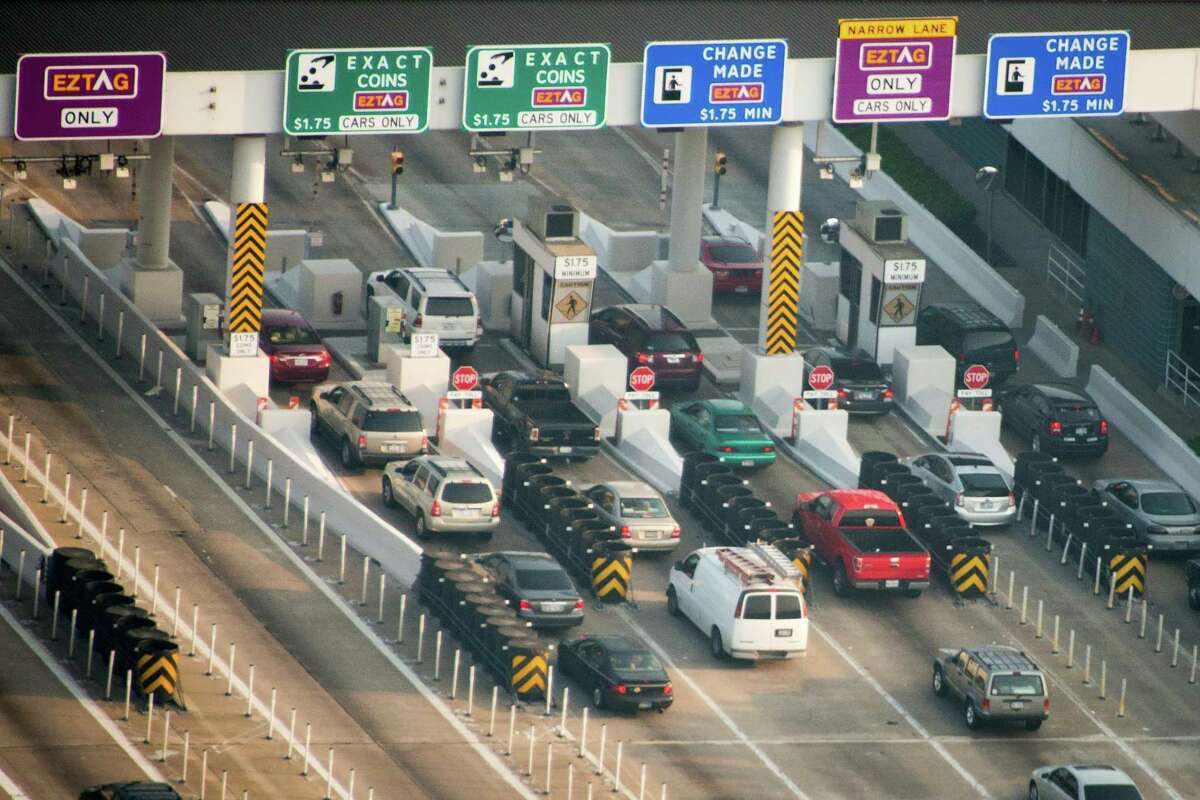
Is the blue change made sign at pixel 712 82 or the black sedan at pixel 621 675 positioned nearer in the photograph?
the black sedan at pixel 621 675

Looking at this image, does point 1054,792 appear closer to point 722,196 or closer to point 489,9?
point 489,9

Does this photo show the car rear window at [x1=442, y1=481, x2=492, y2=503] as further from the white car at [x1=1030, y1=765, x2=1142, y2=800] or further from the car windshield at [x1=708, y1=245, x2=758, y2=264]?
the car windshield at [x1=708, y1=245, x2=758, y2=264]

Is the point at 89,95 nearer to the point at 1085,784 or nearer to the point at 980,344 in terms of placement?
the point at 980,344

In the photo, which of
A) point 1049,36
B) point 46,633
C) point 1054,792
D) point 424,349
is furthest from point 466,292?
point 1054,792

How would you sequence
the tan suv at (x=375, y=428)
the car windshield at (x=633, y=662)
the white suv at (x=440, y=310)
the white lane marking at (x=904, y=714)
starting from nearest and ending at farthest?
the white lane marking at (x=904, y=714), the car windshield at (x=633, y=662), the tan suv at (x=375, y=428), the white suv at (x=440, y=310)

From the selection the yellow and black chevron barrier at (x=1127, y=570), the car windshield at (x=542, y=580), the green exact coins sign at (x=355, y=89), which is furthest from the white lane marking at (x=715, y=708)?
the green exact coins sign at (x=355, y=89)

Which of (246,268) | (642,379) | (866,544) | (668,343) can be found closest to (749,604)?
(866,544)

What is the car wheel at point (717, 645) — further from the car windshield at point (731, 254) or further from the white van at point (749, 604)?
the car windshield at point (731, 254)
